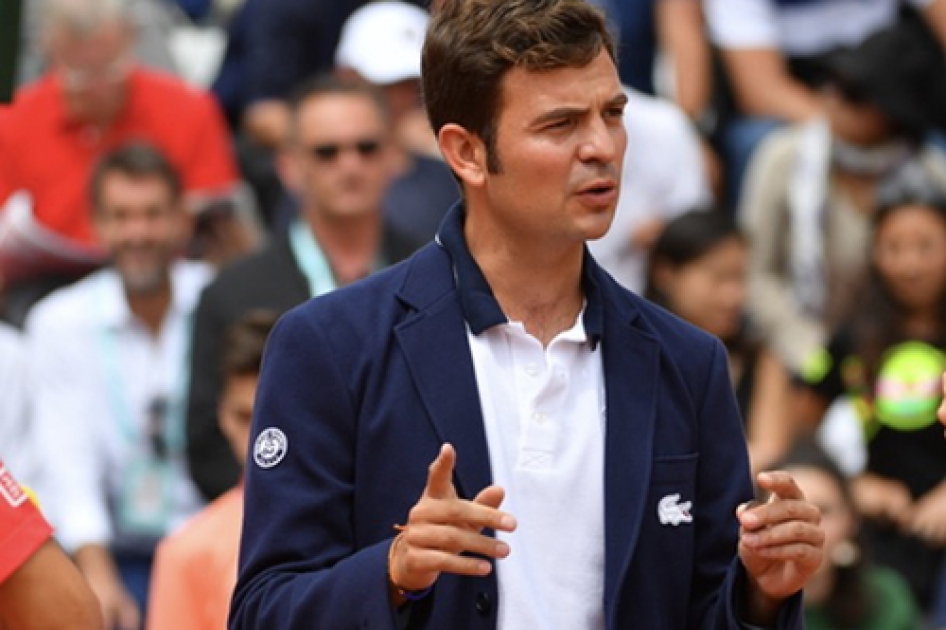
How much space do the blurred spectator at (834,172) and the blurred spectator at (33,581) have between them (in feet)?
18.7

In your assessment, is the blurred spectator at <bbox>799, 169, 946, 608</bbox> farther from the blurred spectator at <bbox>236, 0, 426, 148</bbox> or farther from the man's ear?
the man's ear

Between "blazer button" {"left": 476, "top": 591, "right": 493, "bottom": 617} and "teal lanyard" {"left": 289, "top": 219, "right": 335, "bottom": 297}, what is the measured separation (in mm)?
3740

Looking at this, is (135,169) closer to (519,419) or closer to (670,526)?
(519,419)

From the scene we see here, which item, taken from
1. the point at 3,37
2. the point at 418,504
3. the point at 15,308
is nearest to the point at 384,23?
the point at 15,308

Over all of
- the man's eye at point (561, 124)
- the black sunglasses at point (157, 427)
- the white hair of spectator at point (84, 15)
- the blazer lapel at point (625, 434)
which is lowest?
the black sunglasses at point (157, 427)

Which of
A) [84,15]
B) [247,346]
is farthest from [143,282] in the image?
[247,346]

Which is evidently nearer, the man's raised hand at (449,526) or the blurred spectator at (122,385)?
the man's raised hand at (449,526)

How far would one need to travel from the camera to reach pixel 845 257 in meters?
9.34

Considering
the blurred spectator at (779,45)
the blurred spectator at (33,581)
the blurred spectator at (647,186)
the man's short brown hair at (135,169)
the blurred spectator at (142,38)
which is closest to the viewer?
the blurred spectator at (33,581)

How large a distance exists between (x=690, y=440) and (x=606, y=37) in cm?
70

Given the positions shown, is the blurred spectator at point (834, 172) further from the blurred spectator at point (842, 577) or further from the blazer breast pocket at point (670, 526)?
the blazer breast pocket at point (670, 526)

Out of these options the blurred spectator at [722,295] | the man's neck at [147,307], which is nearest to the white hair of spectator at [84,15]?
the man's neck at [147,307]

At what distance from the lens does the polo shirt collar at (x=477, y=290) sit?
3.97 meters

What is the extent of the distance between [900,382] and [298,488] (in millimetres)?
4821
